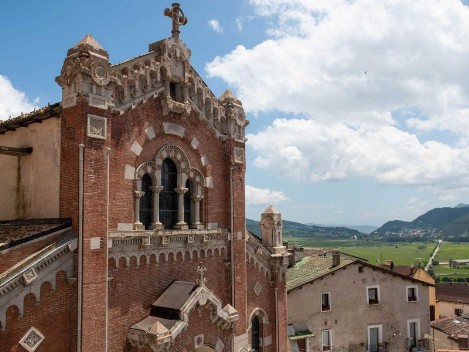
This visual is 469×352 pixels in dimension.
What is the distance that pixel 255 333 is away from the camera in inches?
838

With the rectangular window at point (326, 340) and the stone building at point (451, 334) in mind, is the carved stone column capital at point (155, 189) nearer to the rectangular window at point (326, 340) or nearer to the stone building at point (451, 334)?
the rectangular window at point (326, 340)

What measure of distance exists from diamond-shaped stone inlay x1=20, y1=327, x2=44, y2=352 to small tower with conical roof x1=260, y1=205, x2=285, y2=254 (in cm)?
1235

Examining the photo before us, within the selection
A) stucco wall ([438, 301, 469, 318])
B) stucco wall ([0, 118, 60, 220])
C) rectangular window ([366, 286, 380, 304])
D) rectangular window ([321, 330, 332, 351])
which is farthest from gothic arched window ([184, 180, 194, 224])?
stucco wall ([438, 301, 469, 318])

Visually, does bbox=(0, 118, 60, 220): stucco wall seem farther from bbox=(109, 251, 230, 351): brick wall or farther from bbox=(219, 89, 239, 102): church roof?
bbox=(219, 89, 239, 102): church roof

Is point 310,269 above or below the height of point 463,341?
above

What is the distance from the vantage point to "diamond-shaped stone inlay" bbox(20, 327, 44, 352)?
11.7 metres

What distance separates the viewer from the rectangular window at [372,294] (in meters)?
34.4

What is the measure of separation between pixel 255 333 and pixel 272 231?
4969mm

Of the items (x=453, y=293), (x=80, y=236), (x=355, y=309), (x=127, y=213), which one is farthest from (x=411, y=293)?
(x=453, y=293)

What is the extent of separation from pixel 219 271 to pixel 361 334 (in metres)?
19.6

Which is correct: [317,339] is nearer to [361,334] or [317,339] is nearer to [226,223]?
[361,334]

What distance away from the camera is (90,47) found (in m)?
14.1

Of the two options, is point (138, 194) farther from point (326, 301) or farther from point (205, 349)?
point (326, 301)

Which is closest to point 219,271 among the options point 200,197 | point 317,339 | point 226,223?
point 226,223
